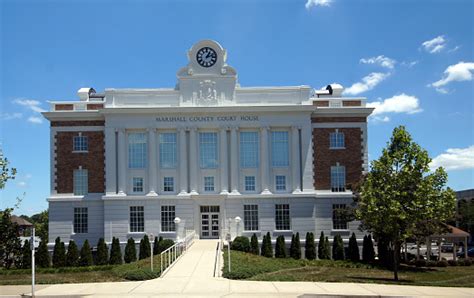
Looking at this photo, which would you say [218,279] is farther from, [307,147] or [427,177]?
[307,147]

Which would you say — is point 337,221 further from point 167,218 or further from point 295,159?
point 167,218

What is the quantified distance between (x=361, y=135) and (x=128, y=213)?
19750 mm

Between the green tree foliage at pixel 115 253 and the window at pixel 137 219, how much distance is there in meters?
2.96

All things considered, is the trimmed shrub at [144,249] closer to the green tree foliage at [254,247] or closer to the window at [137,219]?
the window at [137,219]

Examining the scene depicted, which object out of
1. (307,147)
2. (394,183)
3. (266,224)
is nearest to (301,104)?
(307,147)

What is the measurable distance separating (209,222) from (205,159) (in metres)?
5.06

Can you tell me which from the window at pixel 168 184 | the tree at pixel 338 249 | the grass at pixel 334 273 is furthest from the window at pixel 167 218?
the tree at pixel 338 249

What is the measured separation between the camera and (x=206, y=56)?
1709 inches

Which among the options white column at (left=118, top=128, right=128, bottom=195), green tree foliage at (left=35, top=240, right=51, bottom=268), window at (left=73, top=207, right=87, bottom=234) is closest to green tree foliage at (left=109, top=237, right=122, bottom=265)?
green tree foliage at (left=35, top=240, right=51, bottom=268)

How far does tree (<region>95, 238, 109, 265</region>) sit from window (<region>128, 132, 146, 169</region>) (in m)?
6.88

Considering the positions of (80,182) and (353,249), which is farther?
(80,182)

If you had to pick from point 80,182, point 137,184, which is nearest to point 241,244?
point 137,184

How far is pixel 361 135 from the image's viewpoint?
4306 cm

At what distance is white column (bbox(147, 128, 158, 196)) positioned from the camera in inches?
1647
